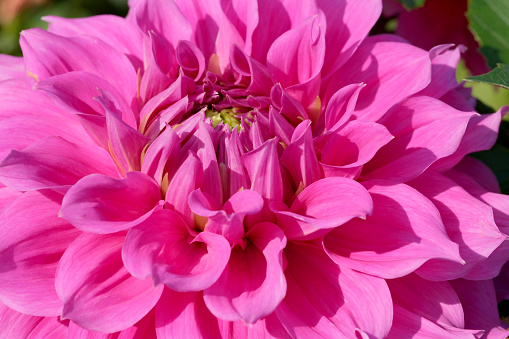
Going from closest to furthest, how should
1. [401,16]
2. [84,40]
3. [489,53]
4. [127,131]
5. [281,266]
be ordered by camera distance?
[281,266] → [127,131] → [84,40] → [489,53] → [401,16]

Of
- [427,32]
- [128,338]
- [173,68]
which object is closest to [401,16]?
[427,32]

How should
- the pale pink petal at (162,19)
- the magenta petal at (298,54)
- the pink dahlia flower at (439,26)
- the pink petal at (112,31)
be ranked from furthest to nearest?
the pink dahlia flower at (439,26)
the pink petal at (112,31)
the pale pink petal at (162,19)
the magenta petal at (298,54)

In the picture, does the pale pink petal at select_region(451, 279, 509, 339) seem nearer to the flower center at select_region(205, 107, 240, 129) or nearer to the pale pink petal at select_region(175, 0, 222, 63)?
the flower center at select_region(205, 107, 240, 129)

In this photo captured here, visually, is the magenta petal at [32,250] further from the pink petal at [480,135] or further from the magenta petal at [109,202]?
the pink petal at [480,135]

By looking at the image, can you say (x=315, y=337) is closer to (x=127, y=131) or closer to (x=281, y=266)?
(x=281, y=266)

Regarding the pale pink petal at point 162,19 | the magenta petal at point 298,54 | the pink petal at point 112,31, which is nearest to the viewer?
the magenta petal at point 298,54

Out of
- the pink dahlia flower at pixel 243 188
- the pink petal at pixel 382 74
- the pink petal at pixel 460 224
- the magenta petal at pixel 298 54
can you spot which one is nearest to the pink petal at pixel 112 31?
the pink dahlia flower at pixel 243 188
